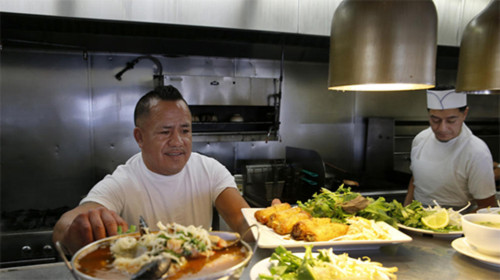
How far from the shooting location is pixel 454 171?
3.10 metres

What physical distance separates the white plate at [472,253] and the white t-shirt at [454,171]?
5.55ft

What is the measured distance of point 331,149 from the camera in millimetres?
5625

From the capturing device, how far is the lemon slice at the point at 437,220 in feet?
5.83

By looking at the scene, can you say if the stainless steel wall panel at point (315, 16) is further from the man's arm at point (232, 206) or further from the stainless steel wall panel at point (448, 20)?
the man's arm at point (232, 206)

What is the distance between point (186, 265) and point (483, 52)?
1.50 meters

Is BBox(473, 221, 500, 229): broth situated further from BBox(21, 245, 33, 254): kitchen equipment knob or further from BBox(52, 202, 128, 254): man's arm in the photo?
BBox(21, 245, 33, 254): kitchen equipment knob

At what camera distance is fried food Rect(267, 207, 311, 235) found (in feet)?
5.18

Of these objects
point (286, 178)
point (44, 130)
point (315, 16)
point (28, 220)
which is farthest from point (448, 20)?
point (28, 220)

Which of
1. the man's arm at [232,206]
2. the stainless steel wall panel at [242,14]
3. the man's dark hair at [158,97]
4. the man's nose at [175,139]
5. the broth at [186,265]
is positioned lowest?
the man's arm at [232,206]

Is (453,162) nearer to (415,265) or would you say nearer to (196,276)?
(415,265)

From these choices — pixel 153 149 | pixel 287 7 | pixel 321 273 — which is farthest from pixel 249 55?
pixel 321 273

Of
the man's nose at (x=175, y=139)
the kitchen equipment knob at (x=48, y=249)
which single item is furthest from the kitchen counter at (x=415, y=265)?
the kitchen equipment knob at (x=48, y=249)

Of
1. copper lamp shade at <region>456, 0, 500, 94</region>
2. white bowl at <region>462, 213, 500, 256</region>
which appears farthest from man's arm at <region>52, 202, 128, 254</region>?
copper lamp shade at <region>456, 0, 500, 94</region>

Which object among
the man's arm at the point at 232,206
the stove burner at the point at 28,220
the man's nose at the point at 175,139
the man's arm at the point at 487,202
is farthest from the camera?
the stove burner at the point at 28,220
